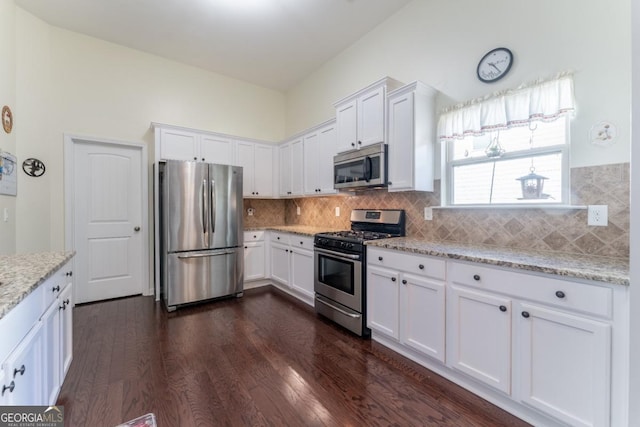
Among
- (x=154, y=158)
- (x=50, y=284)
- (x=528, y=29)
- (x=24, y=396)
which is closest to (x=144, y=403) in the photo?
(x=24, y=396)

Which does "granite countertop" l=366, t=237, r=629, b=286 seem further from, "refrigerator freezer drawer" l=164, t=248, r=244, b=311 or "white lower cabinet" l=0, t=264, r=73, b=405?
"refrigerator freezer drawer" l=164, t=248, r=244, b=311

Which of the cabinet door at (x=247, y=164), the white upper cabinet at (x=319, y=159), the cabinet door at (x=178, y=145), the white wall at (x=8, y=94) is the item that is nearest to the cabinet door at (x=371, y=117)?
the white upper cabinet at (x=319, y=159)

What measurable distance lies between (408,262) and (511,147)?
4.08ft

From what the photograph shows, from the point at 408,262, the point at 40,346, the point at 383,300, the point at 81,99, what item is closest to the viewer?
the point at 40,346

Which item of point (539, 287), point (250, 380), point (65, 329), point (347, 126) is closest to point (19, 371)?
point (65, 329)

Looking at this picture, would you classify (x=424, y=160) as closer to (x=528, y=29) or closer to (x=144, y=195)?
(x=528, y=29)

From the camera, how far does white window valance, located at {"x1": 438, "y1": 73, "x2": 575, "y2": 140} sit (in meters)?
1.88

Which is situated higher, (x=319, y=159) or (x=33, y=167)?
(x=319, y=159)

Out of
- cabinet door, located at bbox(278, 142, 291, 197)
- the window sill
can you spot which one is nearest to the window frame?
the window sill

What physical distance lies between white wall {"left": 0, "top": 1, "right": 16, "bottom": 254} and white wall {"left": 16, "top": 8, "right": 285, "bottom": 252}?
0.36ft

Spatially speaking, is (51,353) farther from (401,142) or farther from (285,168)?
(285,168)

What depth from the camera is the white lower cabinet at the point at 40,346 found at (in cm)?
104

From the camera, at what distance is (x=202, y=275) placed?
354 cm

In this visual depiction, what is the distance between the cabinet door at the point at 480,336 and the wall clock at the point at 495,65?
5.66ft
